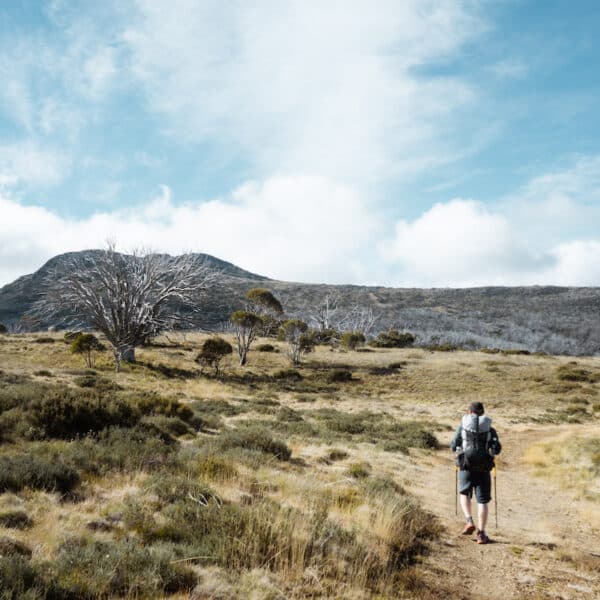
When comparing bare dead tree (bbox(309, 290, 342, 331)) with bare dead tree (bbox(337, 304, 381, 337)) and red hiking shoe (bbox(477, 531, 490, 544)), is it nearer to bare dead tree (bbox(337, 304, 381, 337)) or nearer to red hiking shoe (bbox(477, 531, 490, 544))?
bare dead tree (bbox(337, 304, 381, 337))

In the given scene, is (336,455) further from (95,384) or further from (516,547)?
(95,384)

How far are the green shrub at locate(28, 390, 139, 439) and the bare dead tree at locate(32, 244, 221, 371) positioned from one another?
21023 mm

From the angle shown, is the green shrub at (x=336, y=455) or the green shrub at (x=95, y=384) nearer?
the green shrub at (x=336, y=455)

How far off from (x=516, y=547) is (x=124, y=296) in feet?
100

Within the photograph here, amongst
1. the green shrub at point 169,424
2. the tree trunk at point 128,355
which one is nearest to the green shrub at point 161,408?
the green shrub at point 169,424

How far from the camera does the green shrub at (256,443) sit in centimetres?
1047

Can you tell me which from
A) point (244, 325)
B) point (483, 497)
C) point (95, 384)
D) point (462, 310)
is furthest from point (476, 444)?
point (462, 310)

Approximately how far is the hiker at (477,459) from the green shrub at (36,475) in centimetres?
561

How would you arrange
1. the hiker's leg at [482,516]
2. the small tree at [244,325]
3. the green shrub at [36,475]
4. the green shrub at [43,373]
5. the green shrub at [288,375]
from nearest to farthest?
the green shrub at [36,475]
the hiker's leg at [482,516]
the green shrub at [43,373]
the green shrub at [288,375]
the small tree at [244,325]

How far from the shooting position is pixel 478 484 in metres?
6.88

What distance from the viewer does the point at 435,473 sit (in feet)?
39.0

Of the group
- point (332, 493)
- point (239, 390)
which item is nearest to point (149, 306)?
point (239, 390)

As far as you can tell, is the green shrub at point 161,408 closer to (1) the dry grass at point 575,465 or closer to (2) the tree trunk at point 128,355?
(1) the dry grass at point 575,465

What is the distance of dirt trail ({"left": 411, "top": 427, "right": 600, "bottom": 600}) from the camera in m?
5.32
